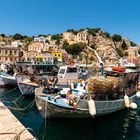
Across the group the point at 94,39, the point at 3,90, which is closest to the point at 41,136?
the point at 3,90

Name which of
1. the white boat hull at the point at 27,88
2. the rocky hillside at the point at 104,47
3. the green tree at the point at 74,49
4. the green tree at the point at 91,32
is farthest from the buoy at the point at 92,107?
the green tree at the point at 91,32

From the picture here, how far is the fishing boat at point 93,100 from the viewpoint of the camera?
17.0 m

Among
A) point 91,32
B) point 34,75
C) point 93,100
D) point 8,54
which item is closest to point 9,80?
point 34,75

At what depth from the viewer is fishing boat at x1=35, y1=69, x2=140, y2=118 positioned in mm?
16969

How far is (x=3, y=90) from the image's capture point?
111 ft

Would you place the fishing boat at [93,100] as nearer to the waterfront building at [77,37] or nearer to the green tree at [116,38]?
the waterfront building at [77,37]

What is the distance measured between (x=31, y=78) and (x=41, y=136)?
49.0ft

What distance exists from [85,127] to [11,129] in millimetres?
7161

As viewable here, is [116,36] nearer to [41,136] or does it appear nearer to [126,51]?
[126,51]

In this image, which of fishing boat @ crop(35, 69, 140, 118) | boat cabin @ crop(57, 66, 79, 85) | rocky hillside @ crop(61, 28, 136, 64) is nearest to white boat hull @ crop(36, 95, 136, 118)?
fishing boat @ crop(35, 69, 140, 118)

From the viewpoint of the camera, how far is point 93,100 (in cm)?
1808

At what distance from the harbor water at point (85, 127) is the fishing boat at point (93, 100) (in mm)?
517

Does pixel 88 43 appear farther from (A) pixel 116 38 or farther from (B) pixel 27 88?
(B) pixel 27 88

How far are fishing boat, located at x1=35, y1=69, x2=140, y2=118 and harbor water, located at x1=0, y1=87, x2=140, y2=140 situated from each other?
20.4 inches
